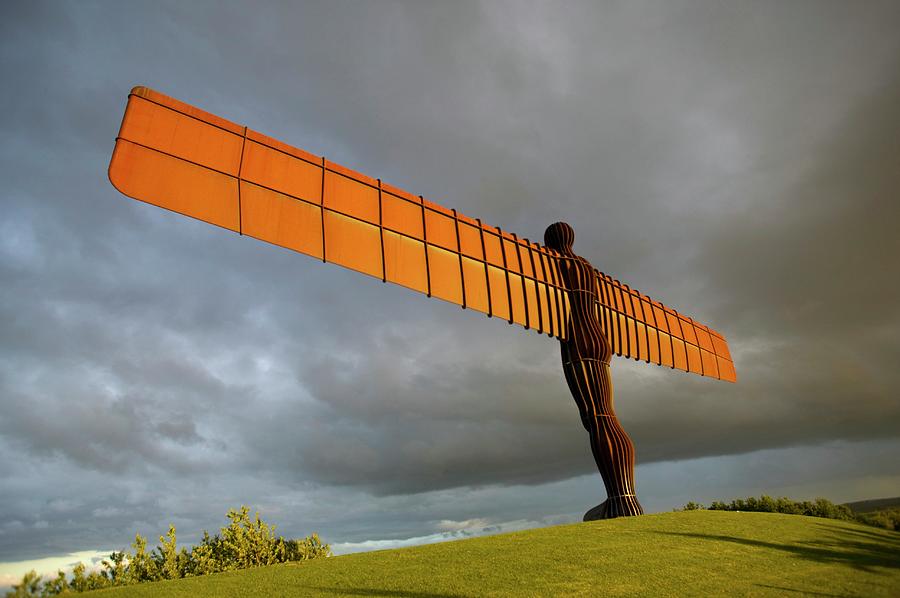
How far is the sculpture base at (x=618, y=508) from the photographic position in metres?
18.4

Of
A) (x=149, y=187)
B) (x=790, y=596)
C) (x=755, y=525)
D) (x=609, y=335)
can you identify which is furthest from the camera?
(x=609, y=335)

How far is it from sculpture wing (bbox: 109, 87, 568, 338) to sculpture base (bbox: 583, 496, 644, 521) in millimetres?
5840

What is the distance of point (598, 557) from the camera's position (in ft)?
41.6

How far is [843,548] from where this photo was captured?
15477 millimetres

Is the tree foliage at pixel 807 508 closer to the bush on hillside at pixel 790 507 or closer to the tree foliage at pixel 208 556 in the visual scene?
the bush on hillside at pixel 790 507

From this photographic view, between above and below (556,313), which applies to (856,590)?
below

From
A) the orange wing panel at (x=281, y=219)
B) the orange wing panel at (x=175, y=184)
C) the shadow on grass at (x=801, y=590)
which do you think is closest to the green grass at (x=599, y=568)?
the shadow on grass at (x=801, y=590)

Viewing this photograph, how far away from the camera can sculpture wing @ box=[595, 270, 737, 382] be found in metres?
22.3

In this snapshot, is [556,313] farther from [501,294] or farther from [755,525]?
[755,525]

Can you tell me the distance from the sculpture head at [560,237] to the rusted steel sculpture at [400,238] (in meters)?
0.04

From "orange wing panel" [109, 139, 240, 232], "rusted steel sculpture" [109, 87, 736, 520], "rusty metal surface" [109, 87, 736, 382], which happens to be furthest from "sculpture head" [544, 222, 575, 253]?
"orange wing panel" [109, 139, 240, 232]

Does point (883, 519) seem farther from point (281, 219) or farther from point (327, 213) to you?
point (281, 219)

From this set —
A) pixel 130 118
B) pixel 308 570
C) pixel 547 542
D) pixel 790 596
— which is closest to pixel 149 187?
pixel 130 118

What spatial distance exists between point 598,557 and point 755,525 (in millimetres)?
7875
